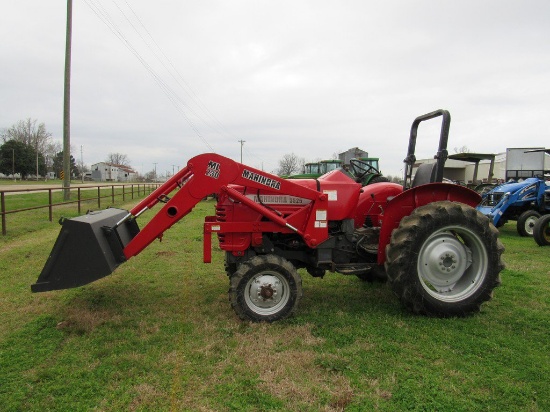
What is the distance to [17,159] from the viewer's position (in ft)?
193

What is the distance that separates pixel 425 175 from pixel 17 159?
67490mm

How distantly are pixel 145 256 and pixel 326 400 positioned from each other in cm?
489

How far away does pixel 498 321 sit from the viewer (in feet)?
12.7

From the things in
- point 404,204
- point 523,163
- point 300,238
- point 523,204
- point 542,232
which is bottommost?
point 542,232

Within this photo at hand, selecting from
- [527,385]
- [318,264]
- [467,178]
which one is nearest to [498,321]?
[527,385]

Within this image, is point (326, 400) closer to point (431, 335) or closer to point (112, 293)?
point (431, 335)

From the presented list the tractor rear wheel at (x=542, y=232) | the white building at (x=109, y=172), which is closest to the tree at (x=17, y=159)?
the white building at (x=109, y=172)

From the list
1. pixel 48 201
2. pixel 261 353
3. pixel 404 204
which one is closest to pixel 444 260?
pixel 404 204

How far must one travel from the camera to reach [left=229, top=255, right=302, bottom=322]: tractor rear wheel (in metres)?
3.76

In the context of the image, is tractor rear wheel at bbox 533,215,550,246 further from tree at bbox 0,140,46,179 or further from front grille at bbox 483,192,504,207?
tree at bbox 0,140,46,179

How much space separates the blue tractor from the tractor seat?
247 inches

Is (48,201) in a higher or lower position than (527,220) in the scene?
lower

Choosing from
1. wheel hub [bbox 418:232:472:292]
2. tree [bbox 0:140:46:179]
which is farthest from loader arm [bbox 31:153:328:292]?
tree [bbox 0:140:46:179]

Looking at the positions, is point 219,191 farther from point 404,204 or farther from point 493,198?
point 493,198
